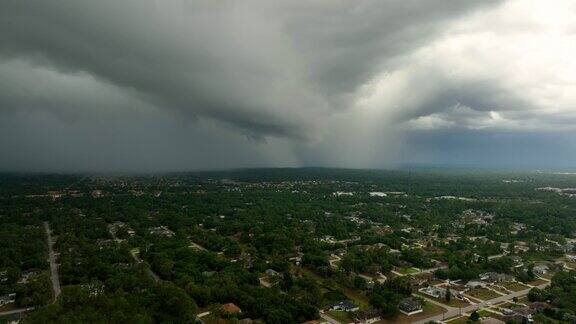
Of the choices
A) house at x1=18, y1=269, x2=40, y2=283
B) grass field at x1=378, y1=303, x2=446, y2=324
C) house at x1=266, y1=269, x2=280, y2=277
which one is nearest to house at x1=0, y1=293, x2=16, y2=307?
house at x1=18, y1=269, x2=40, y2=283

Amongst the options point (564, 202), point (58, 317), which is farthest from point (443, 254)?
point (564, 202)

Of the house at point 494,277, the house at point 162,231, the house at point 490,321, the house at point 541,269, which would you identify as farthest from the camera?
the house at point 162,231

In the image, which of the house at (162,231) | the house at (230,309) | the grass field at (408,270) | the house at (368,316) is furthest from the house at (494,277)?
the house at (162,231)

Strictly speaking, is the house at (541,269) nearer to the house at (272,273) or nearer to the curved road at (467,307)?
the curved road at (467,307)

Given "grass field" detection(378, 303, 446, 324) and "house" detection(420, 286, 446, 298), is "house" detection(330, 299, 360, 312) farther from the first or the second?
"house" detection(420, 286, 446, 298)

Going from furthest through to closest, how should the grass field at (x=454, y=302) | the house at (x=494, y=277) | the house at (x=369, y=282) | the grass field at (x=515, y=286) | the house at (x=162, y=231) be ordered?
1. the house at (x=162, y=231)
2. the house at (x=494, y=277)
3. the grass field at (x=515, y=286)
4. the house at (x=369, y=282)
5. the grass field at (x=454, y=302)

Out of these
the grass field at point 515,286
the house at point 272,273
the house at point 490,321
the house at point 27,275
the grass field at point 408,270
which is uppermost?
the house at point 272,273

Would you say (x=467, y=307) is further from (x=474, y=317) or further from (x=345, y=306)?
(x=345, y=306)

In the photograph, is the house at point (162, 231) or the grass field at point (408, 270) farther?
the house at point (162, 231)
